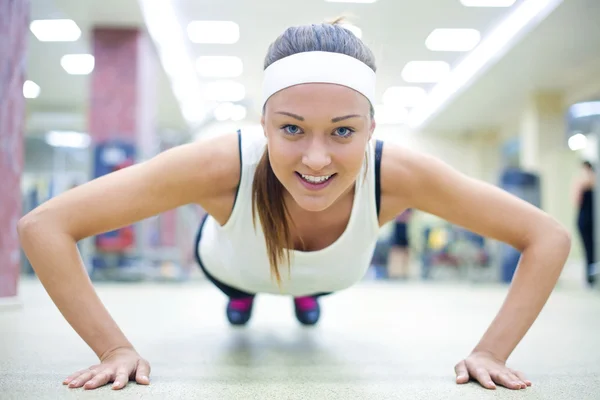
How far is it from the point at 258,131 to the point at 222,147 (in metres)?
0.18

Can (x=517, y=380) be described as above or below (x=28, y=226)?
below

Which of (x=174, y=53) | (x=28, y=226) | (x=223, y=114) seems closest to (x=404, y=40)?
(x=223, y=114)

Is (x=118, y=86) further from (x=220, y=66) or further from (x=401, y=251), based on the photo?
(x=401, y=251)

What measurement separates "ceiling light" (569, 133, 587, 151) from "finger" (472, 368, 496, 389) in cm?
861

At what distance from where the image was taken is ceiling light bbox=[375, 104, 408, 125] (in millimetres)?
10145

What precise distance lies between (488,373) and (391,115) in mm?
10090

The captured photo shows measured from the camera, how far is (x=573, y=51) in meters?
6.91

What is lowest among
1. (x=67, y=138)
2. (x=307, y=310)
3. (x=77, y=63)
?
(x=307, y=310)

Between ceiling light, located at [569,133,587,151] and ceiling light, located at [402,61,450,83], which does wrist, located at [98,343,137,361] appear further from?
ceiling light, located at [569,133,587,151]

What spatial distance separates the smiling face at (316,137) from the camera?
43.8 inches

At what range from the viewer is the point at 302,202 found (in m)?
1.20

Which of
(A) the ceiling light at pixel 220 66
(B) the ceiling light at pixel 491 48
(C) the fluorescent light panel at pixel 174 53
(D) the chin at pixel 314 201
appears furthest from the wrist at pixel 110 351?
(A) the ceiling light at pixel 220 66

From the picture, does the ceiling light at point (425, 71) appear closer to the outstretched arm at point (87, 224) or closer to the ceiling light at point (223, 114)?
the ceiling light at point (223, 114)

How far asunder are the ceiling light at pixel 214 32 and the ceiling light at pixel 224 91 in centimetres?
157
